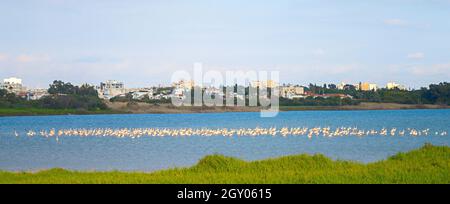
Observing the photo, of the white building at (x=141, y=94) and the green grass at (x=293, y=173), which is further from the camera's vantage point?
the white building at (x=141, y=94)

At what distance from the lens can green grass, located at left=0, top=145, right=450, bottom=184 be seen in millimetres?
16375

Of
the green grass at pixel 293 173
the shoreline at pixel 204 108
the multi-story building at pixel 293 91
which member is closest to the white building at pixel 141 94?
the shoreline at pixel 204 108

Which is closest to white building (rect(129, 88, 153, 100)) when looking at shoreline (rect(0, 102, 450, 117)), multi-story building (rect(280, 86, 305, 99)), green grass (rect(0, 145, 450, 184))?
shoreline (rect(0, 102, 450, 117))

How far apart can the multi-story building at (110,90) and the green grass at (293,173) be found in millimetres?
145781

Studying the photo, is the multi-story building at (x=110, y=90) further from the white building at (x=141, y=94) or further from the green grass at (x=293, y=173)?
the green grass at (x=293, y=173)

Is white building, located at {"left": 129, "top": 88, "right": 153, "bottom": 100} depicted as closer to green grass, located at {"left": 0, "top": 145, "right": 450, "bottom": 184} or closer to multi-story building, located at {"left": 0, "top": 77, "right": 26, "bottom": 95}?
multi-story building, located at {"left": 0, "top": 77, "right": 26, "bottom": 95}

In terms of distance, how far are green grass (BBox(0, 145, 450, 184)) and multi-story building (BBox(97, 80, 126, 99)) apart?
145781 mm

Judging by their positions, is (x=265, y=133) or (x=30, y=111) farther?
(x=30, y=111)

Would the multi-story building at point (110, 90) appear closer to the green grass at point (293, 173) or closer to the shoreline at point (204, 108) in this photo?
the shoreline at point (204, 108)

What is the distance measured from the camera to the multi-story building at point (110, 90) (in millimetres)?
→ 166000
